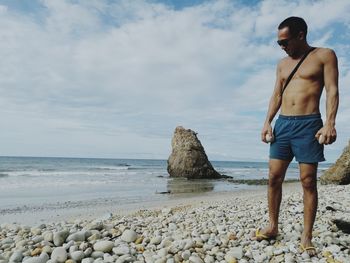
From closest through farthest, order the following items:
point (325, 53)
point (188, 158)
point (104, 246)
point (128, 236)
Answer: point (325, 53), point (104, 246), point (128, 236), point (188, 158)

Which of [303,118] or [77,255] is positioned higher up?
[303,118]

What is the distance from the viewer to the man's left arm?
3.73m

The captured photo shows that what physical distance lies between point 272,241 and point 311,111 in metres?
1.60

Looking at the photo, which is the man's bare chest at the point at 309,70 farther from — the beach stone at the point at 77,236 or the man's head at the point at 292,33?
the beach stone at the point at 77,236

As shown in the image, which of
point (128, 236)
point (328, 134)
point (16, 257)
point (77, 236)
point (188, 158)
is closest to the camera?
point (328, 134)

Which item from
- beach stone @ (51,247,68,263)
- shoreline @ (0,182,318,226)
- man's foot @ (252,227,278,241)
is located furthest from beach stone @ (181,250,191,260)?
shoreline @ (0,182,318,226)

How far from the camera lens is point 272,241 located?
14.5 ft

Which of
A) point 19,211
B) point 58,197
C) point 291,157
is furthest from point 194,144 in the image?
point 291,157

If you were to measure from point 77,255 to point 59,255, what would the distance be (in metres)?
0.18

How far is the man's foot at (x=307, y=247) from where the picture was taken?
156 inches

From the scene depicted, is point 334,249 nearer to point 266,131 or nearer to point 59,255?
point 266,131

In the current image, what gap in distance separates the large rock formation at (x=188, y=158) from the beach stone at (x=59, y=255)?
72.5 feet

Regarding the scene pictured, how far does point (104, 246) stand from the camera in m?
4.17

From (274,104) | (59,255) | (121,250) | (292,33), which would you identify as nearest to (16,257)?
(59,255)
